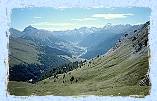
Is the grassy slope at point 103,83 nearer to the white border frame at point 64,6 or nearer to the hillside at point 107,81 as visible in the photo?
the hillside at point 107,81

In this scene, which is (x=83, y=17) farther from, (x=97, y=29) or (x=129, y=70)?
(x=129, y=70)

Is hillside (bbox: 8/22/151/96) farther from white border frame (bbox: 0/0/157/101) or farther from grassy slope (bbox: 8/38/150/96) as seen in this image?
white border frame (bbox: 0/0/157/101)

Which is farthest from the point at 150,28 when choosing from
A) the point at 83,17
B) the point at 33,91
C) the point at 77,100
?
the point at 33,91

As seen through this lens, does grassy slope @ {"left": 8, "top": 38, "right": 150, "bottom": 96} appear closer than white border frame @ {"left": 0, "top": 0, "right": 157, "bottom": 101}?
No

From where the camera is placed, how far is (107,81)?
1028 cm

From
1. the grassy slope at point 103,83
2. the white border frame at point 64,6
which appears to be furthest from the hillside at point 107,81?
the white border frame at point 64,6

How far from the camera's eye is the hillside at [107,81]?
9.64 meters

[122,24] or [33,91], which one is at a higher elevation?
[122,24]

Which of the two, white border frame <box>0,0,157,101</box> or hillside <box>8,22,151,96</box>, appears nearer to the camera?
white border frame <box>0,0,157,101</box>

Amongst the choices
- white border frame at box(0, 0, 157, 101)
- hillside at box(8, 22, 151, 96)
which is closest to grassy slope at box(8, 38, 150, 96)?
hillside at box(8, 22, 151, 96)

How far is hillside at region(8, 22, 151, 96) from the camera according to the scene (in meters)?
9.64

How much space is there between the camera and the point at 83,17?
9.86 metres

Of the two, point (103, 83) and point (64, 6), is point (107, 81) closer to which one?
point (103, 83)

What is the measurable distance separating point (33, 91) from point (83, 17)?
6.19ft
